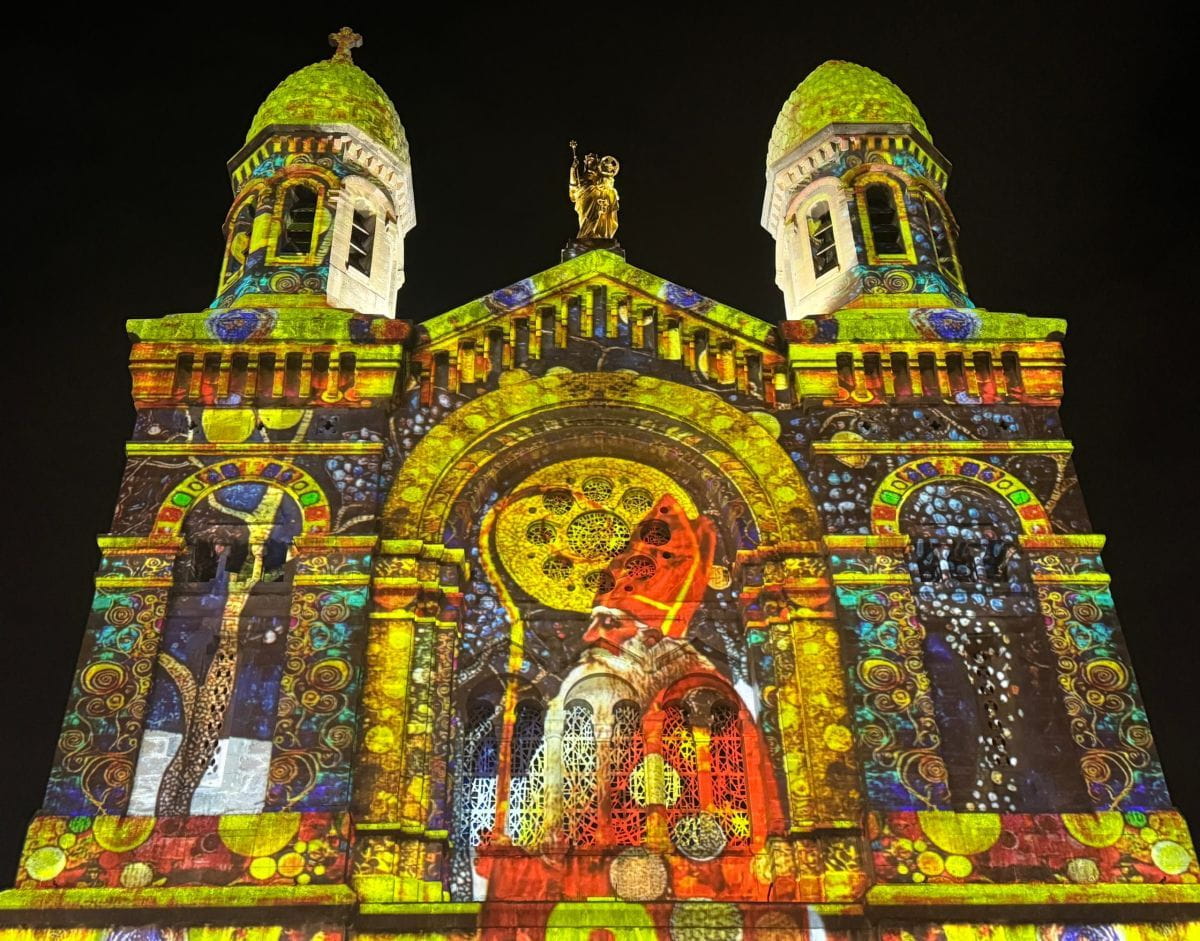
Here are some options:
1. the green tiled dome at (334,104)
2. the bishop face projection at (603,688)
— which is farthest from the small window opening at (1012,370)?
the green tiled dome at (334,104)

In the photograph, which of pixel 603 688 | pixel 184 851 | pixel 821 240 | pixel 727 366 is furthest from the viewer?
pixel 821 240

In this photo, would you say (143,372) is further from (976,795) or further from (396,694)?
(976,795)

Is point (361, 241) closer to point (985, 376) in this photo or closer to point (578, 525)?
point (578, 525)

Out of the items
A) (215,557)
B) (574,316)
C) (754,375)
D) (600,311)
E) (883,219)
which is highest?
(883,219)

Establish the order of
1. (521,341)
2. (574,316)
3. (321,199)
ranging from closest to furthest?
(521,341)
(574,316)
(321,199)

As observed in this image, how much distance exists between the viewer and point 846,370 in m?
20.0

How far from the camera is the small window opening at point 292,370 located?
64.5ft

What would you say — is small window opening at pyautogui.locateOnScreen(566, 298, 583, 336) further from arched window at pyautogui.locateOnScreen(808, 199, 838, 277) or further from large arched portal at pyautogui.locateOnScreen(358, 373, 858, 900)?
arched window at pyautogui.locateOnScreen(808, 199, 838, 277)

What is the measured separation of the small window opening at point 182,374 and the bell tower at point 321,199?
5.99ft

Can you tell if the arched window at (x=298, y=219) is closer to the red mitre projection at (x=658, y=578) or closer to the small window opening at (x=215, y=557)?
the small window opening at (x=215, y=557)

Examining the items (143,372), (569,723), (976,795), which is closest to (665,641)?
(569,723)

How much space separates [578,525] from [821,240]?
8490 mm

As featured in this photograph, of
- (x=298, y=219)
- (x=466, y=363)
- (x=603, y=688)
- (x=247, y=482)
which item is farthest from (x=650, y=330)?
(x=298, y=219)

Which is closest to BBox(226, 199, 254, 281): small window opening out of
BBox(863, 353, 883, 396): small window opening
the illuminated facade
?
the illuminated facade
